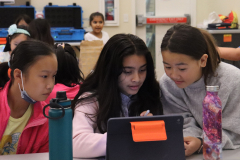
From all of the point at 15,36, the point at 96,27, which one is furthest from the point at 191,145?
the point at 96,27

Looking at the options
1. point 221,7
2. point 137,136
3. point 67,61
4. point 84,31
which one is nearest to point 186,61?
point 137,136

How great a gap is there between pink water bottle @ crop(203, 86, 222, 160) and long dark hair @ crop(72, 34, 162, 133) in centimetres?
41

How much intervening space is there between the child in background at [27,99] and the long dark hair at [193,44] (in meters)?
0.52

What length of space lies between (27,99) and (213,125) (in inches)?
32.4

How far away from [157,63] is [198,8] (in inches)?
46.0

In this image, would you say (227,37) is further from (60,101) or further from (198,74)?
(60,101)

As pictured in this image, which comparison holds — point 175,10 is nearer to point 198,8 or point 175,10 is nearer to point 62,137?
point 198,8

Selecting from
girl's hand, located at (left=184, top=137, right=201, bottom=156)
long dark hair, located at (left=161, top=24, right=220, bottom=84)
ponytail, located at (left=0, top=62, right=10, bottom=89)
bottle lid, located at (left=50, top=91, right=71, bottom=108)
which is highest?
long dark hair, located at (left=161, top=24, right=220, bottom=84)

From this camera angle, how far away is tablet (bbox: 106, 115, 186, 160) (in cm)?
76

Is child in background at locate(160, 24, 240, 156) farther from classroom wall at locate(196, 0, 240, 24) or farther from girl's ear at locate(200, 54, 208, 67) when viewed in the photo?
classroom wall at locate(196, 0, 240, 24)

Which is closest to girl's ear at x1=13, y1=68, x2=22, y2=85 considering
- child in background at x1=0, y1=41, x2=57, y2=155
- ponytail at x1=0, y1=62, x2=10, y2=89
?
child in background at x1=0, y1=41, x2=57, y2=155

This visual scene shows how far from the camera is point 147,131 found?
29.7 inches

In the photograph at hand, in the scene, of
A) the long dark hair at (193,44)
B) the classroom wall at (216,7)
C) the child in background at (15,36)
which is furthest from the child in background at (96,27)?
the long dark hair at (193,44)

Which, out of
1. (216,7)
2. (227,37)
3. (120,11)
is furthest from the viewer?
(120,11)
